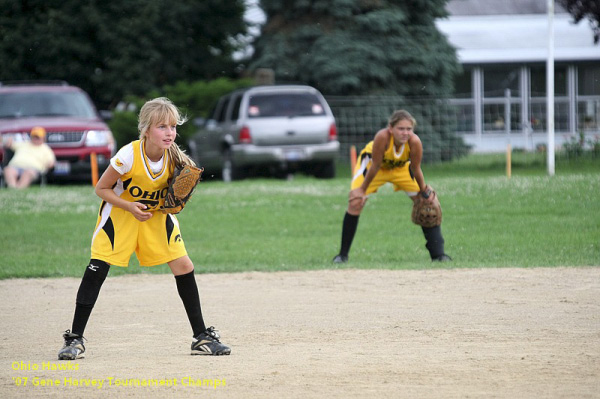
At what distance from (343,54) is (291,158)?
27.8 ft

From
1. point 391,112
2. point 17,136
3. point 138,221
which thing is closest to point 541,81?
point 391,112

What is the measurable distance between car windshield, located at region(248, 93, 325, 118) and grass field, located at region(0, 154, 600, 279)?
1.85m

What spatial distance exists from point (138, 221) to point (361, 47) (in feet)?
72.0

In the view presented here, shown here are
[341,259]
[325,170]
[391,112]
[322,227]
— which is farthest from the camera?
[391,112]

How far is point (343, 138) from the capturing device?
1040 inches

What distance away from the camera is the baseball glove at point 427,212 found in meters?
10.8

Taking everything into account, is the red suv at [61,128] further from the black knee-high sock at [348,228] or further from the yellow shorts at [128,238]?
the yellow shorts at [128,238]

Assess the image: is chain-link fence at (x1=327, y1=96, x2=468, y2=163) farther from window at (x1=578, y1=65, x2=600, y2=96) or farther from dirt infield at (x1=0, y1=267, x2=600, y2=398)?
dirt infield at (x1=0, y1=267, x2=600, y2=398)

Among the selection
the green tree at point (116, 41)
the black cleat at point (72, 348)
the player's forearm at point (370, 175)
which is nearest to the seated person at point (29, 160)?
the player's forearm at point (370, 175)

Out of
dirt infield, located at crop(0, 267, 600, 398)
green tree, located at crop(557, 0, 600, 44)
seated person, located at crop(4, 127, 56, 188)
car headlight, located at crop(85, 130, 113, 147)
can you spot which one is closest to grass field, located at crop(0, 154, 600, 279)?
seated person, located at crop(4, 127, 56, 188)

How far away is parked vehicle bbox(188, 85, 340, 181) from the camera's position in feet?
66.6

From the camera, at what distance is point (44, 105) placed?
68.7 ft

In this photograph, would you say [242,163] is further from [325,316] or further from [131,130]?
[325,316]

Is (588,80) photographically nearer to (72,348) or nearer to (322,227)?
(322,227)
